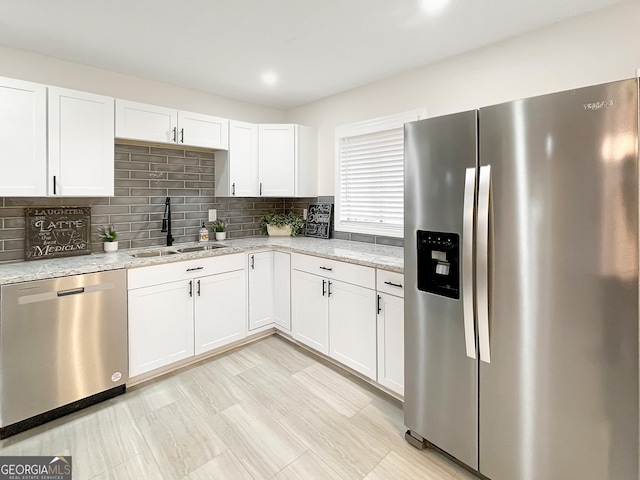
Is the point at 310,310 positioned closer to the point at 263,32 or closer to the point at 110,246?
the point at 110,246

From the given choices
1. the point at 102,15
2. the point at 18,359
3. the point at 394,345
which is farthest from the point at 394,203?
the point at 18,359

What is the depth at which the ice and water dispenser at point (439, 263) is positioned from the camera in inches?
62.6

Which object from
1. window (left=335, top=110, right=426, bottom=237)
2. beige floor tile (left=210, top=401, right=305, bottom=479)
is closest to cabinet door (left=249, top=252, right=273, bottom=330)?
window (left=335, top=110, right=426, bottom=237)

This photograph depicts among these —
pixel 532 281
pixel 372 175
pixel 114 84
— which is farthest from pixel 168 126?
pixel 532 281

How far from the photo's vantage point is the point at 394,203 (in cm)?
302

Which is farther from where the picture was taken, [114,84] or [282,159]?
[282,159]

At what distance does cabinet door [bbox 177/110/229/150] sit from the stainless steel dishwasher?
1.37 meters

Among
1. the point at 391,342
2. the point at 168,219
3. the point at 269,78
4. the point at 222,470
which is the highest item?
the point at 269,78

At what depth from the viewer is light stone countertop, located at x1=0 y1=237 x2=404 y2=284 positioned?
2059 millimetres

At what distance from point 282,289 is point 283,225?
0.93m

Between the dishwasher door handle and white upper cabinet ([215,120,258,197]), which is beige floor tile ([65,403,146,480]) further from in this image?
white upper cabinet ([215,120,258,197])

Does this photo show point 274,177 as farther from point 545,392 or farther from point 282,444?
point 545,392

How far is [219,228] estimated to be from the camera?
3537 millimetres

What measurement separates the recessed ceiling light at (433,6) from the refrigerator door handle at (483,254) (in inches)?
42.5
